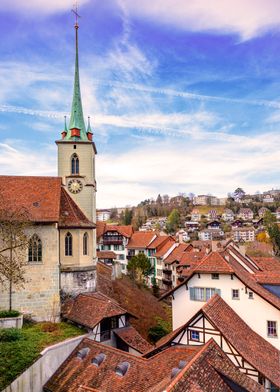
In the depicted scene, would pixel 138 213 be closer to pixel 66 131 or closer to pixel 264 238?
pixel 264 238

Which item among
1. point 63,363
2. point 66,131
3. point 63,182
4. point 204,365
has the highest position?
point 66,131

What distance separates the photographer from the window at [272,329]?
19480mm

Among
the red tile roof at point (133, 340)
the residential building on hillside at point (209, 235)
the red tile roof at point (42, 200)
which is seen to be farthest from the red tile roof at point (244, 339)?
the residential building on hillside at point (209, 235)

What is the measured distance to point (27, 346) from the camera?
1994 centimetres

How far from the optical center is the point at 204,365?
44.7 ft

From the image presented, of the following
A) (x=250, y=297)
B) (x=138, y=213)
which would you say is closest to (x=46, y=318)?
(x=250, y=297)

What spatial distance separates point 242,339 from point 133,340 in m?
8.97

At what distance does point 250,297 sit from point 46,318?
591 inches

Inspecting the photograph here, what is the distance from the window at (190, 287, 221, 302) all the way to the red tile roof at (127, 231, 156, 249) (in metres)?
40.0

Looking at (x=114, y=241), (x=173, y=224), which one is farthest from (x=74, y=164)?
(x=173, y=224)

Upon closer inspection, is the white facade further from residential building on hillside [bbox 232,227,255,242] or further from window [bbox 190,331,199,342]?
residential building on hillside [bbox 232,227,255,242]

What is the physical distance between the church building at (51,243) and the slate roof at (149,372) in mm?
5622

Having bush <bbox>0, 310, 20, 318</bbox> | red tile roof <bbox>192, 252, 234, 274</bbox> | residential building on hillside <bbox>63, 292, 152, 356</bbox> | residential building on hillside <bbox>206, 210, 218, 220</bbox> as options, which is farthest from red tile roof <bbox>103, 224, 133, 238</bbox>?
residential building on hillside <bbox>206, 210, 218, 220</bbox>

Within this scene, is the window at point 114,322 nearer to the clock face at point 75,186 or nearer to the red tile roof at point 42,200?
the red tile roof at point 42,200
